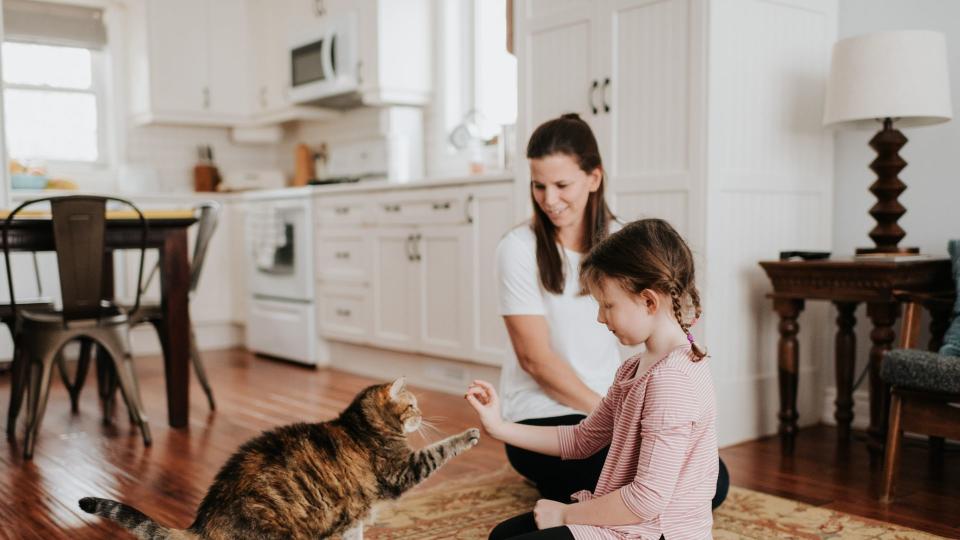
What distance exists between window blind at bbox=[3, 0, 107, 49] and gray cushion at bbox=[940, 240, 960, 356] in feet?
17.8

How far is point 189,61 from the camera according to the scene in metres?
5.96

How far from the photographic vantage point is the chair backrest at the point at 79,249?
3020 mm

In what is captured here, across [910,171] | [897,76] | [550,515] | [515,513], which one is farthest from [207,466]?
[910,171]

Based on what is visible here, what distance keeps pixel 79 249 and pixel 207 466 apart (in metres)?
0.90

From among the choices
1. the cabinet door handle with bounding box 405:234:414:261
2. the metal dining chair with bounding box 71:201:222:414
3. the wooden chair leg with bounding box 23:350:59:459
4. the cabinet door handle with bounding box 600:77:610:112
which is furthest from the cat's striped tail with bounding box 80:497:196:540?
the cabinet door handle with bounding box 405:234:414:261

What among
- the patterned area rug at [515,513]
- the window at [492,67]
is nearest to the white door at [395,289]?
the window at [492,67]

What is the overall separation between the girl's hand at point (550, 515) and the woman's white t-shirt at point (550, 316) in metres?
0.65

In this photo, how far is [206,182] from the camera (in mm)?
6141

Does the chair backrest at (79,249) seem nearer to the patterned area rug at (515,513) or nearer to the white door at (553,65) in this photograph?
the patterned area rug at (515,513)

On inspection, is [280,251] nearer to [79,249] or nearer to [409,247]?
[409,247]

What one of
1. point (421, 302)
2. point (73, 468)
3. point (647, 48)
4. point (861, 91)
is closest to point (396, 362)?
point (421, 302)

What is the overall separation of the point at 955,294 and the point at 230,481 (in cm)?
218

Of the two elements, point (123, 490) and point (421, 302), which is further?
point (421, 302)

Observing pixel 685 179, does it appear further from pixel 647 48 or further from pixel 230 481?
pixel 230 481
